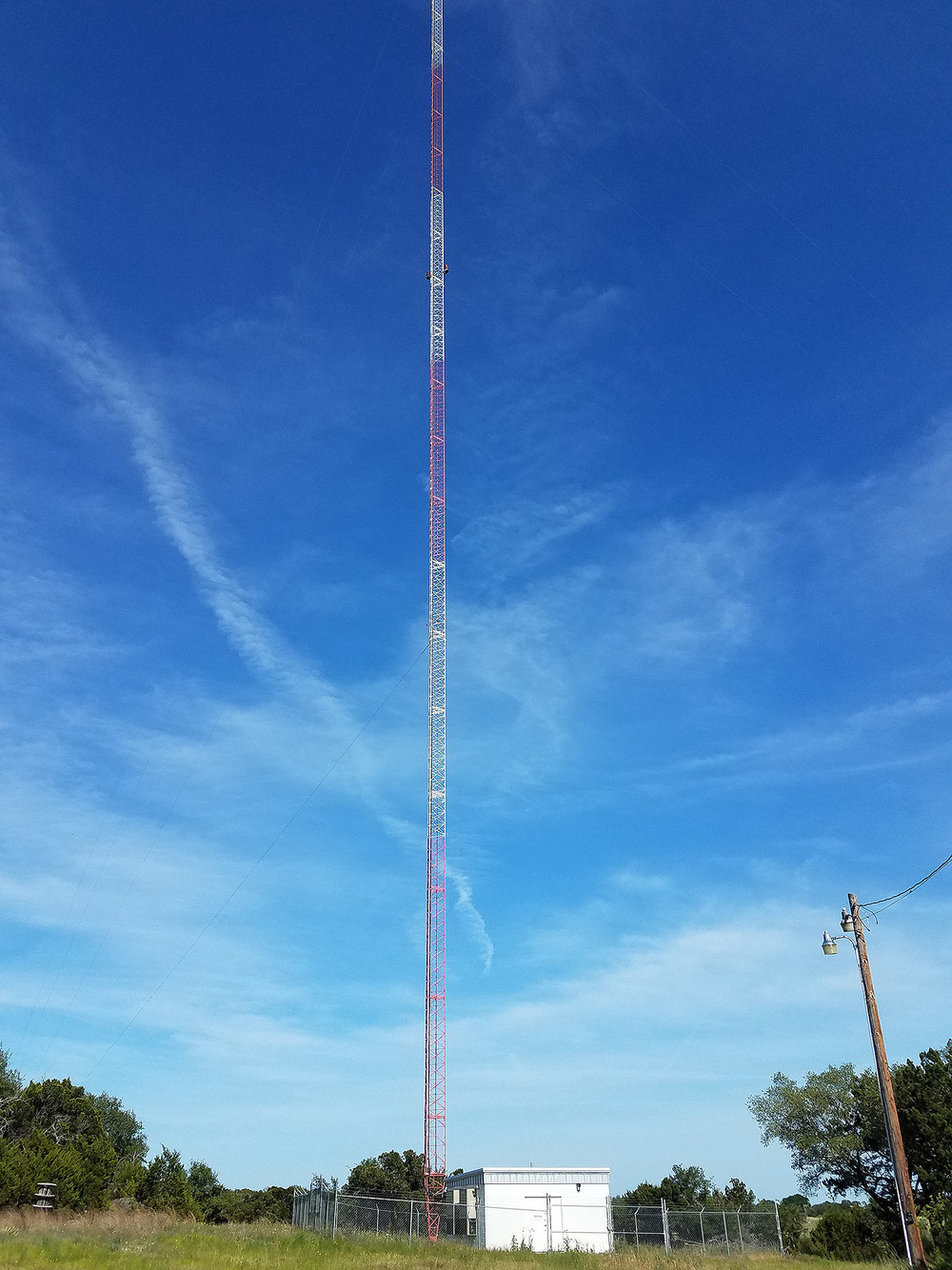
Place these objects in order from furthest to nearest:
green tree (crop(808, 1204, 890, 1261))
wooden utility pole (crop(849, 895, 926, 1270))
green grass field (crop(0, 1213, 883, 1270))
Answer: green tree (crop(808, 1204, 890, 1261)) < green grass field (crop(0, 1213, 883, 1270)) < wooden utility pole (crop(849, 895, 926, 1270))

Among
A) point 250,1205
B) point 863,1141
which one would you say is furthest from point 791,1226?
point 250,1205

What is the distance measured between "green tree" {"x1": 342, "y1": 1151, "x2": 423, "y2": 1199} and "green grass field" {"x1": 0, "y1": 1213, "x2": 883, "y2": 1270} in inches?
1955

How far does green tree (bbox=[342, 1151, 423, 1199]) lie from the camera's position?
298ft

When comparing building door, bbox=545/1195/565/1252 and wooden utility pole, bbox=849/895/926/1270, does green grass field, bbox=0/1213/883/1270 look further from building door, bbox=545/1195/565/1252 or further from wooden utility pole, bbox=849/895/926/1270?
building door, bbox=545/1195/565/1252

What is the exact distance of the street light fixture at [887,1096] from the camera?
2836 centimetres

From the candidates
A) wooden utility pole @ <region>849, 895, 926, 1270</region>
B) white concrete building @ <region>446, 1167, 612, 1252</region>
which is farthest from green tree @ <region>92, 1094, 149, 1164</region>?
wooden utility pole @ <region>849, 895, 926, 1270</region>

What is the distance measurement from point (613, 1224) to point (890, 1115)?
109 ft

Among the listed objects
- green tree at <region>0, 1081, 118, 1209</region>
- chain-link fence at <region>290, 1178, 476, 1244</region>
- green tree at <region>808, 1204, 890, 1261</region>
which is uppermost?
green tree at <region>0, 1081, 118, 1209</region>

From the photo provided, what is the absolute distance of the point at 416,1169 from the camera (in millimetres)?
99062

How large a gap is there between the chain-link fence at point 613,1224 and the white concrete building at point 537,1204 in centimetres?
51

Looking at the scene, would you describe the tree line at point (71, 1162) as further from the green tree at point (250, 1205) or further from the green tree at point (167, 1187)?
the green tree at point (250, 1205)

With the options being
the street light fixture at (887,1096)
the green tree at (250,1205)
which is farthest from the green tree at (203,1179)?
the street light fixture at (887,1096)

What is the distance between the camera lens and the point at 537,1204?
62188 mm

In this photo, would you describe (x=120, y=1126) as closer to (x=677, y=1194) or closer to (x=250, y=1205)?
(x=250, y=1205)
